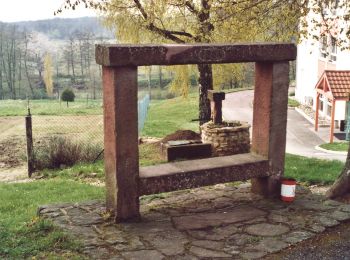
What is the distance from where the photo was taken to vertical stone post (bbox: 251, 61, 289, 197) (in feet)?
22.3

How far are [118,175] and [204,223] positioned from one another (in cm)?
128

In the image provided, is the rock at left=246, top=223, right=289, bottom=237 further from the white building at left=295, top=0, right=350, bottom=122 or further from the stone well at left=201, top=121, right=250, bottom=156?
the white building at left=295, top=0, right=350, bottom=122

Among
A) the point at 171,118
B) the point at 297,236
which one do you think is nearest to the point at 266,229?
the point at 297,236

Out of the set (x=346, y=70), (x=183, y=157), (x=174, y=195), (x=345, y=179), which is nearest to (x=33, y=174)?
(x=183, y=157)

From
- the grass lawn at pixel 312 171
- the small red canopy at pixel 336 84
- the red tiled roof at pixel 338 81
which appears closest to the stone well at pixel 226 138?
the grass lawn at pixel 312 171

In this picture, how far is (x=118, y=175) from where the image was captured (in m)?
5.91

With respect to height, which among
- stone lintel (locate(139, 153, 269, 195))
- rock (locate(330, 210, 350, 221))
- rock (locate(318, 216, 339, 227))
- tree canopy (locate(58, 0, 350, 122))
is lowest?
rock (locate(318, 216, 339, 227))

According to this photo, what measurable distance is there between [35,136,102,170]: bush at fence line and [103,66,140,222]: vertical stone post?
25.1ft

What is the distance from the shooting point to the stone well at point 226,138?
12.5 m

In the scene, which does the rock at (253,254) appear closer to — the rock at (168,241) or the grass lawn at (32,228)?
the rock at (168,241)

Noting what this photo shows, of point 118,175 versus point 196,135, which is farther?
point 196,135

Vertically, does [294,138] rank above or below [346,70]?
below

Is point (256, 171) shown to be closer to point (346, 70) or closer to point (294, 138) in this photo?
point (294, 138)

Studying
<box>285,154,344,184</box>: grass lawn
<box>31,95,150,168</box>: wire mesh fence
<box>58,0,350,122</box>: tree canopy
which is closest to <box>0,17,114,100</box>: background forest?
<box>31,95,150,168</box>: wire mesh fence
